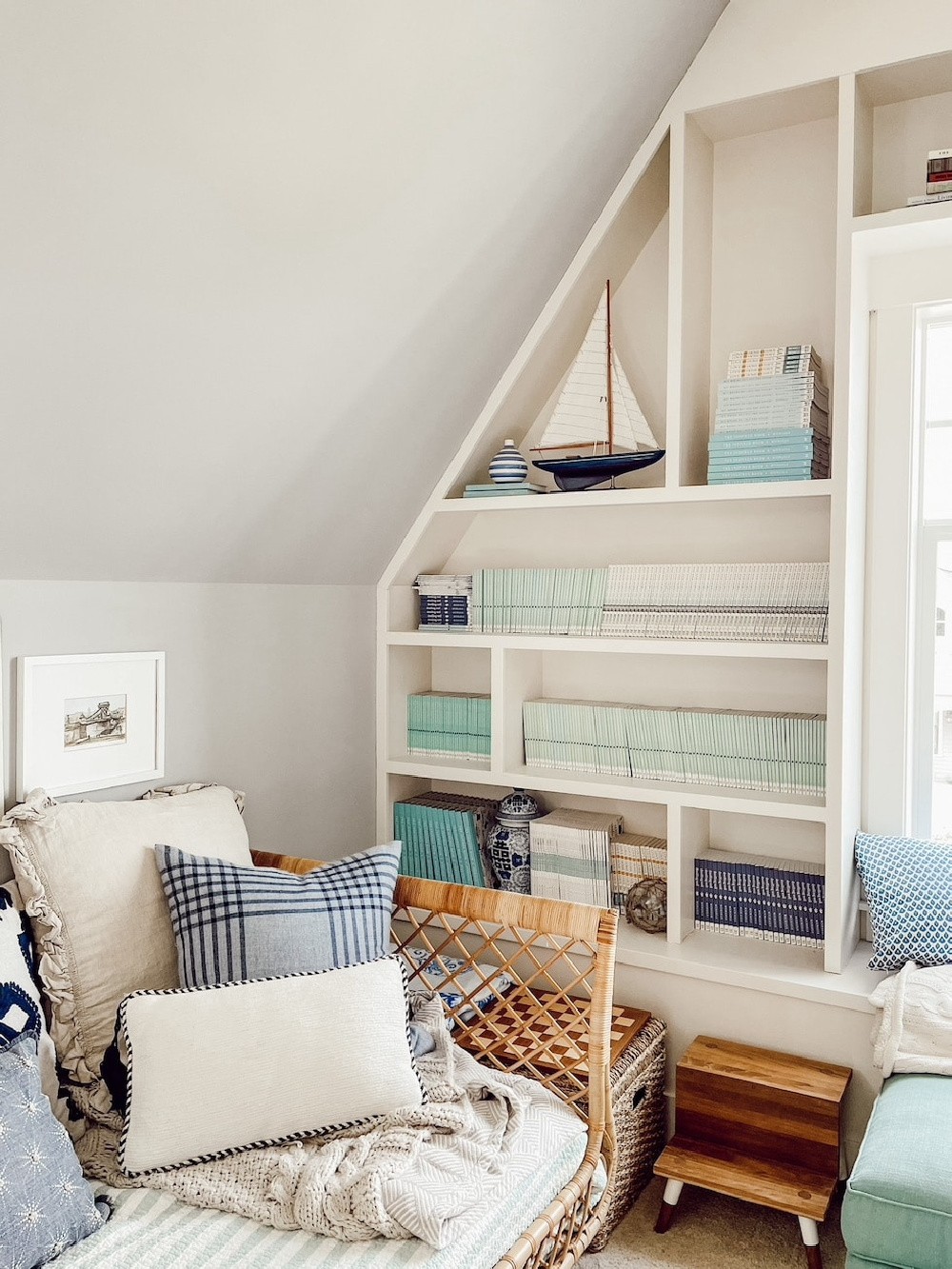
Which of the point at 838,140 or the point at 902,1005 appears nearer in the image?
the point at 902,1005

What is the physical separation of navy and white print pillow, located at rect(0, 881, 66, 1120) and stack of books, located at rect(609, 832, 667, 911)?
1.36 m

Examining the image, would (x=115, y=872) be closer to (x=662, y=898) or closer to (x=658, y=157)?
(x=662, y=898)

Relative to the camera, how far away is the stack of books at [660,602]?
2299 mm

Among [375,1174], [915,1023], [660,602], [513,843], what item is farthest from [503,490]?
[375,1174]

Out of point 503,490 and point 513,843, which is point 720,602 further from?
point 513,843

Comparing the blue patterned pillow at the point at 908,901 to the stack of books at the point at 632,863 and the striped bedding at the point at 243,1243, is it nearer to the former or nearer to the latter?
the stack of books at the point at 632,863

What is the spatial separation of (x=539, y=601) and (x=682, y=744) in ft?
1.69

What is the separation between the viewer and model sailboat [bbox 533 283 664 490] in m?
2.47

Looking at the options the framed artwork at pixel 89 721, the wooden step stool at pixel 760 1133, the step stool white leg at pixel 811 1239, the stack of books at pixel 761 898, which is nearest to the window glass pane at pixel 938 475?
the stack of books at pixel 761 898

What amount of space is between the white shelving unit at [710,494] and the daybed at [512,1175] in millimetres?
414

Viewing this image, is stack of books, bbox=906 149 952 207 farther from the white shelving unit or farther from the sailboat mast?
Result: the sailboat mast

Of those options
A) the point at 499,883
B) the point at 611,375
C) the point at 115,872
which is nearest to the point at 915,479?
the point at 611,375

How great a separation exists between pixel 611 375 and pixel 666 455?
0.86 feet

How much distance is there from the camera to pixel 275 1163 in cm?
153
